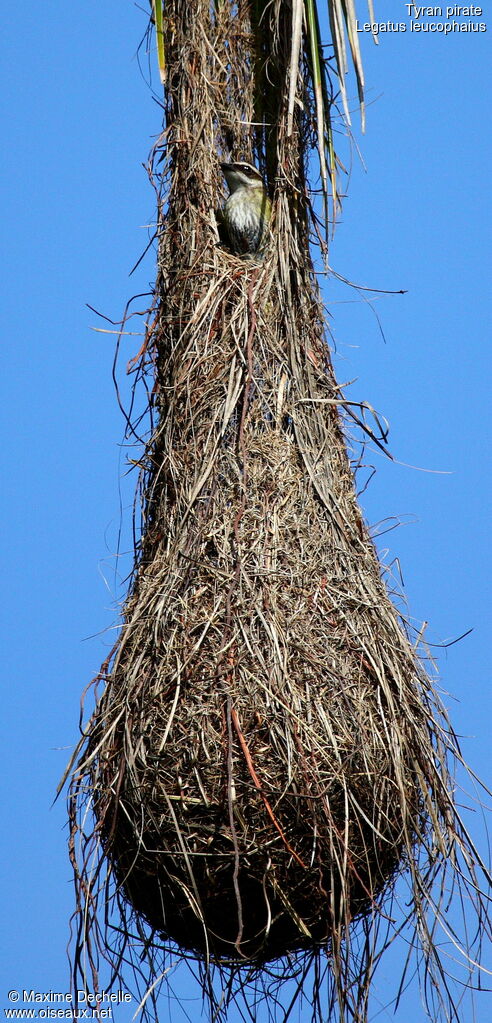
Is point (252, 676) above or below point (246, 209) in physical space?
below

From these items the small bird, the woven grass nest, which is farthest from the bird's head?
the woven grass nest

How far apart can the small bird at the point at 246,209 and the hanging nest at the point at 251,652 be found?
6 centimetres

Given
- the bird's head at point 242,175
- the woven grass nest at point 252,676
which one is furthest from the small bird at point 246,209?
the woven grass nest at point 252,676

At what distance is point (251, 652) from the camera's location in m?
4.51

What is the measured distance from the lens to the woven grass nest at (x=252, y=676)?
4.46 meters

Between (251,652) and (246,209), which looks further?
(246,209)

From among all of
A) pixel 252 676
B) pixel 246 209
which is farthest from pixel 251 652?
pixel 246 209

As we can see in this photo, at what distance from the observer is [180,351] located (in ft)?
16.2

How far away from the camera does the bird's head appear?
5134 millimetres

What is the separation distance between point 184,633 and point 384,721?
0.56 metres

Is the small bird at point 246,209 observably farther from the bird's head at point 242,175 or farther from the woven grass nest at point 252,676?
the woven grass nest at point 252,676

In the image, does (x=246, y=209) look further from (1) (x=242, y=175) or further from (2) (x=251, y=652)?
(2) (x=251, y=652)

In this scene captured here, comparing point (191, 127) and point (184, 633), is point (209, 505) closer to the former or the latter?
point (184, 633)

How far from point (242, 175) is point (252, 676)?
59.7 inches
